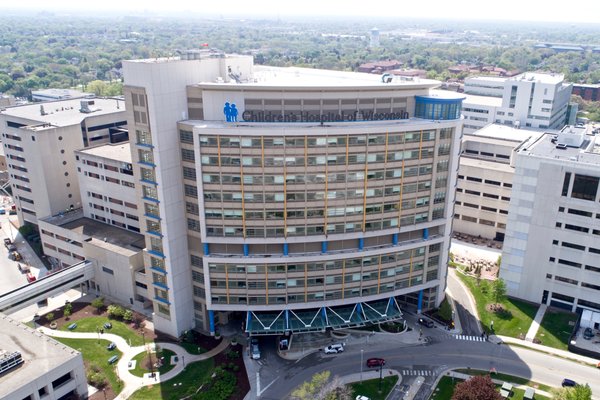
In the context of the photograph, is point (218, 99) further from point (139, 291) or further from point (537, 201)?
point (537, 201)

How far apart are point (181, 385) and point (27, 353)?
25396 mm

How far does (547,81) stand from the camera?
200m

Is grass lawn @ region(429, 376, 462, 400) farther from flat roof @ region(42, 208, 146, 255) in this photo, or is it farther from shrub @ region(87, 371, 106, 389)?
flat roof @ region(42, 208, 146, 255)

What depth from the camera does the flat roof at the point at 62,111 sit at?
136625mm

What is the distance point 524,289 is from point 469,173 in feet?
133

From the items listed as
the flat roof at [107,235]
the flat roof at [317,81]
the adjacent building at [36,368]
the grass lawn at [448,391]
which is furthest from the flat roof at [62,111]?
the grass lawn at [448,391]

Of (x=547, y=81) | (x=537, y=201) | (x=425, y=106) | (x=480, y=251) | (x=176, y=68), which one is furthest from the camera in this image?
(x=547, y=81)

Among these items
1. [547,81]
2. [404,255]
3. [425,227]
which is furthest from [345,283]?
[547,81]

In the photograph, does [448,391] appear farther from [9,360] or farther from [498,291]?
[9,360]

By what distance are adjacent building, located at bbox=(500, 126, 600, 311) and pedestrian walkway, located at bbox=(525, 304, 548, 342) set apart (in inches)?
112

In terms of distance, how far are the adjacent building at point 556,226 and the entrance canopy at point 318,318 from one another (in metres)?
32.4

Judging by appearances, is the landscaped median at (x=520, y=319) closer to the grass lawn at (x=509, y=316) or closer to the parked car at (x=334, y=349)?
the grass lawn at (x=509, y=316)

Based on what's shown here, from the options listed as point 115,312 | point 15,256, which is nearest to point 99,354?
point 115,312

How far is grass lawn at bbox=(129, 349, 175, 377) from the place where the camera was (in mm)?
87062
